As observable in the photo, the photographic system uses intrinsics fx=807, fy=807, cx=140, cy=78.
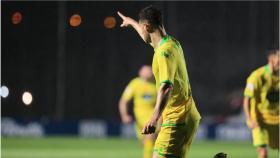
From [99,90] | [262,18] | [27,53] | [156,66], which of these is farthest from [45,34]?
[156,66]

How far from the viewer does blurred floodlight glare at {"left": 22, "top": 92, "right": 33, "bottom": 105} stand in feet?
77.5

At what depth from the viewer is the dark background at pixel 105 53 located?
23.4 m

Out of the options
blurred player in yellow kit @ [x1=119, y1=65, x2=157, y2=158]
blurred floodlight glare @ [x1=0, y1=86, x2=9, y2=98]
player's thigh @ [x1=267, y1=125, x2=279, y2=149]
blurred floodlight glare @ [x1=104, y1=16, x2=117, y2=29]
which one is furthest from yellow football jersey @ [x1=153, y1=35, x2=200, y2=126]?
blurred floodlight glare @ [x1=0, y1=86, x2=9, y2=98]

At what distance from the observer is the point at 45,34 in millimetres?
24109

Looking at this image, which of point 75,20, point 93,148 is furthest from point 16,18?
point 75,20

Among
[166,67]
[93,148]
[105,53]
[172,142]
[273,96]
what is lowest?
[172,142]

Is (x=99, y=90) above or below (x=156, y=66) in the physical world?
above

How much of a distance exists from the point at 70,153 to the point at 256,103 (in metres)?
6.36

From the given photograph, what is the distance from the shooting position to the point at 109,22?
933 inches

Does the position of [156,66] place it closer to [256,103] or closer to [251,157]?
[256,103]

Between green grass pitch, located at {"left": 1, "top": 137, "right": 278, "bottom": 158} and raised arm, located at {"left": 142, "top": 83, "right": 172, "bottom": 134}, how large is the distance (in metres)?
8.98

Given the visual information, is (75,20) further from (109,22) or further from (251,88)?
(109,22)

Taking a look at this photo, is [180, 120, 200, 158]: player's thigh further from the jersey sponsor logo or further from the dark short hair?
the jersey sponsor logo

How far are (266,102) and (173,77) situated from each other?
4.68m
